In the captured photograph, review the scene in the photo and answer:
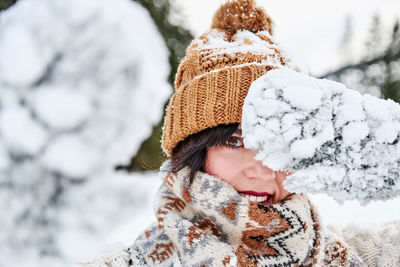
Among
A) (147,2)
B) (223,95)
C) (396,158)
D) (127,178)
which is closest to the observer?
(396,158)

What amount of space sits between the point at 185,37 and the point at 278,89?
10.5 feet

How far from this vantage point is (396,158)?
0.51 meters

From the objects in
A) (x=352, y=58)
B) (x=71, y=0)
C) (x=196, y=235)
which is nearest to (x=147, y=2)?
(x=71, y=0)

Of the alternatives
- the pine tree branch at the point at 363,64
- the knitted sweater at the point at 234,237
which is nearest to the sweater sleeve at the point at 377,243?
the knitted sweater at the point at 234,237

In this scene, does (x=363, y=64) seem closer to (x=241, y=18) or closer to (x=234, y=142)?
(x=241, y=18)

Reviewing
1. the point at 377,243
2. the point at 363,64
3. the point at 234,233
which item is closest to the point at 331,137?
the point at 234,233

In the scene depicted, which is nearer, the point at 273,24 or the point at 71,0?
the point at 273,24

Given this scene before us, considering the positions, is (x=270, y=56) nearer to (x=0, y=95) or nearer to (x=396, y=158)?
(x=396, y=158)

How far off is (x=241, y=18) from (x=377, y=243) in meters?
0.81

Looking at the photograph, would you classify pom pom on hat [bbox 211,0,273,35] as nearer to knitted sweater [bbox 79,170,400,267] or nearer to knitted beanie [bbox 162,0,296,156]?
knitted beanie [bbox 162,0,296,156]

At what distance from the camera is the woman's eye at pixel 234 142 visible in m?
0.82

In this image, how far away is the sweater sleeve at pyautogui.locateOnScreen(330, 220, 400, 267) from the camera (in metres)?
0.86

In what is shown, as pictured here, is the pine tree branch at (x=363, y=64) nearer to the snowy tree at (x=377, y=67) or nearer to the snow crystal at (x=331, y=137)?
the snowy tree at (x=377, y=67)

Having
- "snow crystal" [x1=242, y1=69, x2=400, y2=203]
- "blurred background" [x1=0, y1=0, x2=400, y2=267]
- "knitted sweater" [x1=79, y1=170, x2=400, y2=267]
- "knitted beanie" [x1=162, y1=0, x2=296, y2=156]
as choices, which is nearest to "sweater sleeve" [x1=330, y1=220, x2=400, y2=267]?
"knitted sweater" [x1=79, y1=170, x2=400, y2=267]
